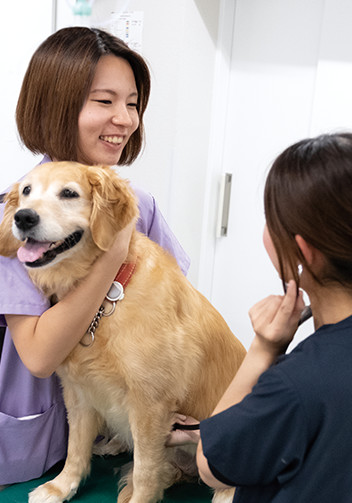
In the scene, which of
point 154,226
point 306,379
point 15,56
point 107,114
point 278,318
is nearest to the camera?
point 306,379

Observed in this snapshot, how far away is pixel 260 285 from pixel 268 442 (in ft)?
5.81

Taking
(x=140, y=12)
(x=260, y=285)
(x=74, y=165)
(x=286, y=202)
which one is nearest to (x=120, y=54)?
(x=74, y=165)

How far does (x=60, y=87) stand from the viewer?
1.18m

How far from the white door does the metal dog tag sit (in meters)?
1.11

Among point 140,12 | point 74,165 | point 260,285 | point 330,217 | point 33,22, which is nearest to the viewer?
point 330,217

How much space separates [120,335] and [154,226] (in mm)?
469

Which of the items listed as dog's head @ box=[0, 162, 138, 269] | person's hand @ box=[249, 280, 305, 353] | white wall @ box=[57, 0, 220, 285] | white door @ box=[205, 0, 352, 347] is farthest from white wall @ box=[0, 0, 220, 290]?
person's hand @ box=[249, 280, 305, 353]

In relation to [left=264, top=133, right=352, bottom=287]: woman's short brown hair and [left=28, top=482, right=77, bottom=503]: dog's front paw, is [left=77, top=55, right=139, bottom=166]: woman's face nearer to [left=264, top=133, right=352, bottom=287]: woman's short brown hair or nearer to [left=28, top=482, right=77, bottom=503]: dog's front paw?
[left=264, top=133, right=352, bottom=287]: woman's short brown hair

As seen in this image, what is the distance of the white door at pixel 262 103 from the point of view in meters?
2.14

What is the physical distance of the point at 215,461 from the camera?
2.39 ft

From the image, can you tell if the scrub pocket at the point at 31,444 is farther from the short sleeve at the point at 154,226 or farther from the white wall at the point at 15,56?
the white wall at the point at 15,56

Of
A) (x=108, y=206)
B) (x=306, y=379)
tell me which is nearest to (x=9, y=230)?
(x=108, y=206)

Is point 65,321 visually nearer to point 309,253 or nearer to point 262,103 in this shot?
point 309,253

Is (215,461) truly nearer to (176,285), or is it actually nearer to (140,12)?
(176,285)
